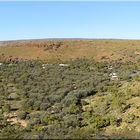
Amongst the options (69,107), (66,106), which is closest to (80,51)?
(66,106)

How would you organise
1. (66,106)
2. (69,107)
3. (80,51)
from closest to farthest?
(69,107) < (66,106) < (80,51)

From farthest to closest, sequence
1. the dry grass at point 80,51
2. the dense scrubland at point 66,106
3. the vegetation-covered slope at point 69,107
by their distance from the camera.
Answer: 1. the dry grass at point 80,51
2. the vegetation-covered slope at point 69,107
3. the dense scrubland at point 66,106

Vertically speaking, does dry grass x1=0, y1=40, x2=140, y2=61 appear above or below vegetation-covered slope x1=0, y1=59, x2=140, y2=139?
above

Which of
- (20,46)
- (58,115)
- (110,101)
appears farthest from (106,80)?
(20,46)

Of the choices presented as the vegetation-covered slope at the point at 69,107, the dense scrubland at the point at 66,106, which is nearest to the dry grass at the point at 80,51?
the dense scrubland at the point at 66,106

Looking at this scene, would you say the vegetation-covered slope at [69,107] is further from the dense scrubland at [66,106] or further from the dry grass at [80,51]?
the dry grass at [80,51]

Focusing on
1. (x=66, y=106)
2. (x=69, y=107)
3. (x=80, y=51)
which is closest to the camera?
(x=69, y=107)

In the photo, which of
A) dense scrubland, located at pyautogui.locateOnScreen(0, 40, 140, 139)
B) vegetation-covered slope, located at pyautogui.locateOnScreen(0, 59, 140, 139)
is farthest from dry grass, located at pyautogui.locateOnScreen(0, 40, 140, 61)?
vegetation-covered slope, located at pyautogui.locateOnScreen(0, 59, 140, 139)

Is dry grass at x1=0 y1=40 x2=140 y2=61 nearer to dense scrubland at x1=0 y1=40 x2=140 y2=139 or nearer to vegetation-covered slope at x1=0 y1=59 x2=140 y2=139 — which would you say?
dense scrubland at x1=0 y1=40 x2=140 y2=139

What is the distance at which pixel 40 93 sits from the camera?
1352 inches

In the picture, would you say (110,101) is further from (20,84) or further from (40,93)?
(20,84)

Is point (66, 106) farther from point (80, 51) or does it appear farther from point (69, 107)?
point (80, 51)

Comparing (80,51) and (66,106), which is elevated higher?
(80,51)

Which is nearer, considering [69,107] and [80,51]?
[69,107]
